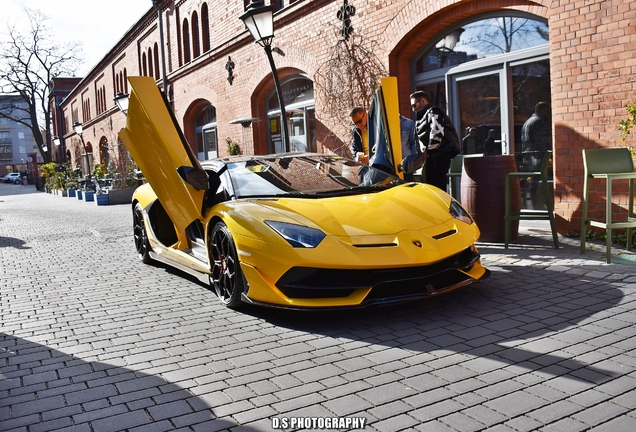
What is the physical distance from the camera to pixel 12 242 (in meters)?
11.5

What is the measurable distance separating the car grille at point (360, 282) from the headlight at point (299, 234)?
197 mm

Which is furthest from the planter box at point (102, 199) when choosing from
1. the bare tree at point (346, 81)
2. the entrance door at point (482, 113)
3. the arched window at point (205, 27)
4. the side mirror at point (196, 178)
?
the side mirror at point (196, 178)

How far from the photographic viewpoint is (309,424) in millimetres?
3000

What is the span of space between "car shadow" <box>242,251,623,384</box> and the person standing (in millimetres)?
2200

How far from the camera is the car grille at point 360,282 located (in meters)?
4.55

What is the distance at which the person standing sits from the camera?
7.53 metres

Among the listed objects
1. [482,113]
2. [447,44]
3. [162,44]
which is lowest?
[482,113]

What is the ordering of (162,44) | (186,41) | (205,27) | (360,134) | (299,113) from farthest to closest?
(162,44)
(186,41)
(205,27)
(299,113)
(360,134)

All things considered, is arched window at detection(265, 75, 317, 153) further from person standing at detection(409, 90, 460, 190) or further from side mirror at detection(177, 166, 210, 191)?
side mirror at detection(177, 166, 210, 191)

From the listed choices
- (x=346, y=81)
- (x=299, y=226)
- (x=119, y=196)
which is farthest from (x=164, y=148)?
(x=119, y=196)

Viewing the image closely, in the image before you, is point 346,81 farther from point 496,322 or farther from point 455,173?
point 496,322

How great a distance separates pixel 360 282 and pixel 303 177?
1734 millimetres

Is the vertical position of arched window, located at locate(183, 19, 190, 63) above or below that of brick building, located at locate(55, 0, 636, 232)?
above

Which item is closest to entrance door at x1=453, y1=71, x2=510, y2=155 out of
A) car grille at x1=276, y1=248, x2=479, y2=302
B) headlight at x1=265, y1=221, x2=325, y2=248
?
car grille at x1=276, y1=248, x2=479, y2=302
